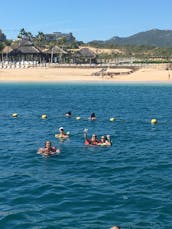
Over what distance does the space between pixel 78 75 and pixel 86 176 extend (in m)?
83.5

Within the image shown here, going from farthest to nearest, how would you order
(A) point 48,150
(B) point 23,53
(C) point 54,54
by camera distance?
(C) point 54,54 → (B) point 23,53 → (A) point 48,150

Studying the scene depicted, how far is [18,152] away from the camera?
89.8 feet

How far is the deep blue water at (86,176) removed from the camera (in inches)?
639

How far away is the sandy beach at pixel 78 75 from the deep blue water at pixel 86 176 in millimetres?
55955

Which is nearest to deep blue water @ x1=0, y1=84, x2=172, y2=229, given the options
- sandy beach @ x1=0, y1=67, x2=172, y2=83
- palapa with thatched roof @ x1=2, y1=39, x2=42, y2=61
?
sandy beach @ x1=0, y1=67, x2=172, y2=83

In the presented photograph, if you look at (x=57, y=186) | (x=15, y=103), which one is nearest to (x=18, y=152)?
(x=57, y=186)

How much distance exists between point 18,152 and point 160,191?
1103 cm

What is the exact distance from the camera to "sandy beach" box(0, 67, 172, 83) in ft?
323

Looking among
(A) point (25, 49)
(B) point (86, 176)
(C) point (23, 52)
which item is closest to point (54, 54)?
(A) point (25, 49)

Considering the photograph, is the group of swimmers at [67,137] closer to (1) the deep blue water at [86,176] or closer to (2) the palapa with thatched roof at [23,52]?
(1) the deep blue water at [86,176]

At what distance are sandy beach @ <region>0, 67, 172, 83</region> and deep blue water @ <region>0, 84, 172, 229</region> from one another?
184 ft

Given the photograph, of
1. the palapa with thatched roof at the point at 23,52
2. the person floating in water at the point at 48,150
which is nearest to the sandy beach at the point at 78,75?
the palapa with thatched roof at the point at 23,52

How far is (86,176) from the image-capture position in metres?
21.5

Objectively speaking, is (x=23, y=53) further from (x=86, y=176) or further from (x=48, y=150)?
(x=86, y=176)
